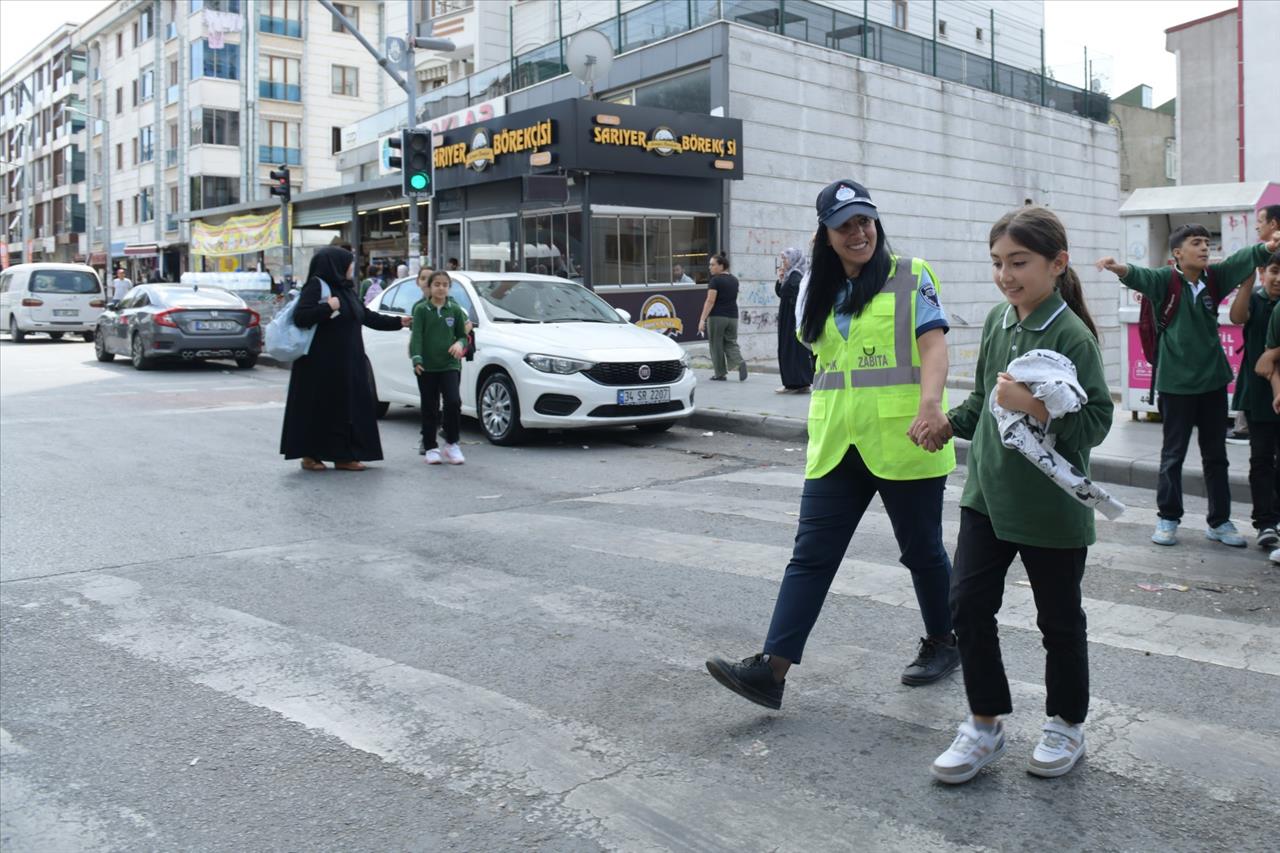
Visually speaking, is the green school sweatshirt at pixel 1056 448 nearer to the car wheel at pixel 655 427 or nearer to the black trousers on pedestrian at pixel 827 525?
the black trousers on pedestrian at pixel 827 525

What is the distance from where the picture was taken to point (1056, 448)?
3.27 metres

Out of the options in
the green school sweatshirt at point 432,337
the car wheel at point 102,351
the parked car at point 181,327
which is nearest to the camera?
the green school sweatshirt at point 432,337

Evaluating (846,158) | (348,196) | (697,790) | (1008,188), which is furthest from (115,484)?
(1008,188)

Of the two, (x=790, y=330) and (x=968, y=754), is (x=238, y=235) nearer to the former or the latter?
(x=790, y=330)

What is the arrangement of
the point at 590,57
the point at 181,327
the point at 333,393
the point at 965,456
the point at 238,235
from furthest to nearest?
the point at 238,235 → the point at 590,57 → the point at 181,327 → the point at 965,456 → the point at 333,393

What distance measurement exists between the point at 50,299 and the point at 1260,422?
26.6m

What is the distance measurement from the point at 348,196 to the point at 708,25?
1087cm

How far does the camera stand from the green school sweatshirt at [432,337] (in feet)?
32.5

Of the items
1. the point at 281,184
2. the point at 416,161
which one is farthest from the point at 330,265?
the point at 281,184

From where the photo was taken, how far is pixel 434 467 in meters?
9.84

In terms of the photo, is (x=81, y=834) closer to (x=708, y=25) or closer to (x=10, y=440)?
(x=10, y=440)

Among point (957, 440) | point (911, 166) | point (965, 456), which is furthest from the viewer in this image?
point (911, 166)

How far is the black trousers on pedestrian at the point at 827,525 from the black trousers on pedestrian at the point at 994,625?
0.53 m

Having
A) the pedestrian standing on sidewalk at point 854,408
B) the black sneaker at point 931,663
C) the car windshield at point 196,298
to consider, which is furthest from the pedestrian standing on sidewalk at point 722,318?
the pedestrian standing on sidewalk at point 854,408
